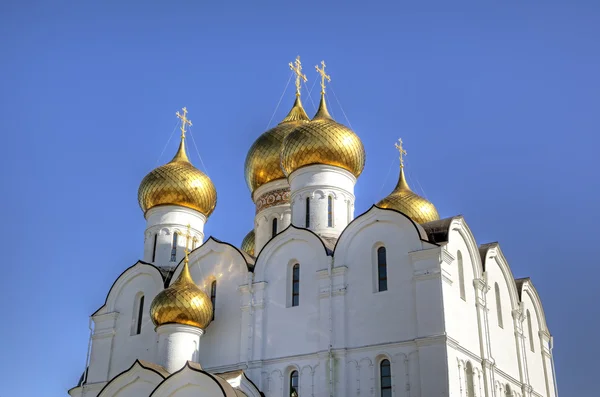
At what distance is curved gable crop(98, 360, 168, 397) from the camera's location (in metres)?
15.9

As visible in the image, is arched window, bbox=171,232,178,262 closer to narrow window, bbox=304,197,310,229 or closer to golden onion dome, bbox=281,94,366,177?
golden onion dome, bbox=281,94,366,177

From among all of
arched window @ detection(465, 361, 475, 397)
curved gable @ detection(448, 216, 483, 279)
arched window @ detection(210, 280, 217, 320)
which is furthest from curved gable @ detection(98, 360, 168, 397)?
curved gable @ detection(448, 216, 483, 279)

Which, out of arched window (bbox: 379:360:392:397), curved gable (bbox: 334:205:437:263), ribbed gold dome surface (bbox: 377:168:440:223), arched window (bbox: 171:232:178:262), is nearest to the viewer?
arched window (bbox: 379:360:392:397)

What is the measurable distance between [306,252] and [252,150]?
5768 mm

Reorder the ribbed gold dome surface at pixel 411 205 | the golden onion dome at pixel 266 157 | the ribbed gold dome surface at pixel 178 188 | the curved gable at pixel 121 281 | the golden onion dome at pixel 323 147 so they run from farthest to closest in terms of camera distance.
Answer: the golden onion dome at pixel 266 157 < the ribbed gold dome surface at pixel 178 188 < the ribbed gold dome surface at pixel 411 205 < the curved gable at pixel 121 281 < the golden onion dome at pixel 323 147

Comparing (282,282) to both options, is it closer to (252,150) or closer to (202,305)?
(202,305)

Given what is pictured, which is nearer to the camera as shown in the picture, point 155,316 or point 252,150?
point 155,316

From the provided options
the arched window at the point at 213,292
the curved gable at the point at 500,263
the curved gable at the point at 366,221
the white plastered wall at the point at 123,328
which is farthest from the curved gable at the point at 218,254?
the curved gable at the point at 500,263

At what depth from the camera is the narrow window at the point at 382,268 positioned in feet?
50.1

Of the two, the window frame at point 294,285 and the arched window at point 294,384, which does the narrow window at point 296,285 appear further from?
the arched window at point 294,384

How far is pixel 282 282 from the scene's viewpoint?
16.6m

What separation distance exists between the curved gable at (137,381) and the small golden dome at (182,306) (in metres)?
0.99

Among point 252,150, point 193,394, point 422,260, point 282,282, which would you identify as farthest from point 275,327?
point 252,150

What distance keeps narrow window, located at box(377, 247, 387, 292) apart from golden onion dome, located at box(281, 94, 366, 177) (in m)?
3.34
